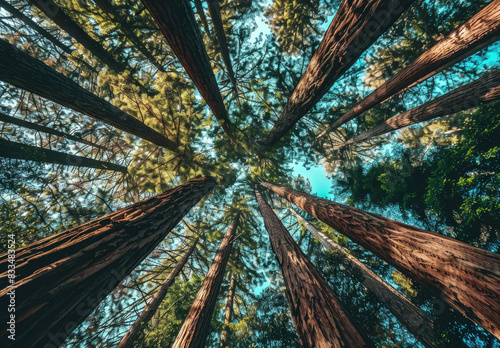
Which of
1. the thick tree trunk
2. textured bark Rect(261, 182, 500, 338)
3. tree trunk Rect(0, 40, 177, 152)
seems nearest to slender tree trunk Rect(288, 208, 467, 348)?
textured bark Rect(261, 182, 500, 338)

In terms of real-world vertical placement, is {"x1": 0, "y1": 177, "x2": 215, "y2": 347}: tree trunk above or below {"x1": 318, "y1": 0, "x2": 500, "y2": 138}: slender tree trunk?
below

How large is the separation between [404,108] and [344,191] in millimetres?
4377

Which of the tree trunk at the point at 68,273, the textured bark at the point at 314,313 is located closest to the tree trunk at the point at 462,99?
the textured bark at the point at 314,313

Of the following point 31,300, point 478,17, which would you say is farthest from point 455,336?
point 31,300

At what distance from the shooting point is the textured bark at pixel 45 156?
4.73 meters

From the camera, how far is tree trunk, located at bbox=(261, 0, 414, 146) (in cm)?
182

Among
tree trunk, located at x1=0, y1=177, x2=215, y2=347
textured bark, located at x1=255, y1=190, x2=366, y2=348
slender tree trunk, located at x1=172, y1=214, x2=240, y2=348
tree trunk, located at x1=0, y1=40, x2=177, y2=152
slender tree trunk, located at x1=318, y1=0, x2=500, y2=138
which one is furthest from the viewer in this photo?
slender tree trunk, located at x1=318, y1=0, x2=500, y2=138

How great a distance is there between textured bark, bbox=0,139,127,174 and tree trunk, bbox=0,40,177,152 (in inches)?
136

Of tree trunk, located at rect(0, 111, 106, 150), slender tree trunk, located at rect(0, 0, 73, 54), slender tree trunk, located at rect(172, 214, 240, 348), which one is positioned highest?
slender tree trunk, located at rect(0, 0, 73, 54)

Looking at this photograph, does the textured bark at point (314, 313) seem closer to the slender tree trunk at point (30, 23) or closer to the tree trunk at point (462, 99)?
the tree trunk at point (462, 99)

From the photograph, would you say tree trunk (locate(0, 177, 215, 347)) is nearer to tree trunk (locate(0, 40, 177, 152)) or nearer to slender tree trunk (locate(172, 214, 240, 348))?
slender tree trunk (locate(172, 214, 240, 348))

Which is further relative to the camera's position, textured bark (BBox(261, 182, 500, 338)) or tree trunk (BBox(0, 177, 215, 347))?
textured bark (BBox(261, 182, 500, 338))

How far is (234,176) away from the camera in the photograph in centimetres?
793

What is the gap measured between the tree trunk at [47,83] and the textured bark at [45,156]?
344cm
